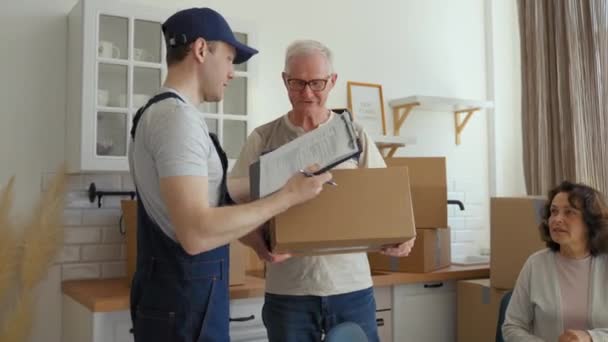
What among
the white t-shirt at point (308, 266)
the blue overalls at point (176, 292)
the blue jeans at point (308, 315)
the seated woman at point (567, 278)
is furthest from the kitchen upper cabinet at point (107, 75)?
the seated woman at point (567, 278)

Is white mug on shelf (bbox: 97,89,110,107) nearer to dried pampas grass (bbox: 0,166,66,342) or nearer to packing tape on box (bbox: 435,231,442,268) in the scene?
dried pampas grass (bbox: 0,166,66,342)

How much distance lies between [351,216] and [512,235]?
1.62 m

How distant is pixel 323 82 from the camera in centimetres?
199

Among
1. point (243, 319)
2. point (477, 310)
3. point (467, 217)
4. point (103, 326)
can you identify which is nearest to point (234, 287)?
point (243, 319)

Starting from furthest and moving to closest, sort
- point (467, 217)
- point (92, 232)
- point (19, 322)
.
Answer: point (467, 217), point (92, 232), point (19, 322)

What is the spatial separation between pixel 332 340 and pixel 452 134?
266 cm

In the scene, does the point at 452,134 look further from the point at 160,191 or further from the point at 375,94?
the point at 160,191

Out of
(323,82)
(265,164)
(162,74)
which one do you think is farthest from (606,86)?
(265,164)

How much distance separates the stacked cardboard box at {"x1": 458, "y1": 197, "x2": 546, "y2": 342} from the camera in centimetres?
289

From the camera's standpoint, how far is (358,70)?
3.70 m

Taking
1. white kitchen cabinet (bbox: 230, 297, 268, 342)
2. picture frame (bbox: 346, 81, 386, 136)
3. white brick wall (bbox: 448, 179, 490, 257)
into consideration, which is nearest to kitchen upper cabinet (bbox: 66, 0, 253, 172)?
white kitchen cabinet (bbox: 230, 297, 268, 342)

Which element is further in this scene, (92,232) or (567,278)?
(92,232)

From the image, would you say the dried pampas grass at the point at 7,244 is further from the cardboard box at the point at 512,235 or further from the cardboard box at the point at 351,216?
the cardboard box at the point at 512,235

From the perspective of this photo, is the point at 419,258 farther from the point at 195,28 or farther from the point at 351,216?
the point at 195,28
